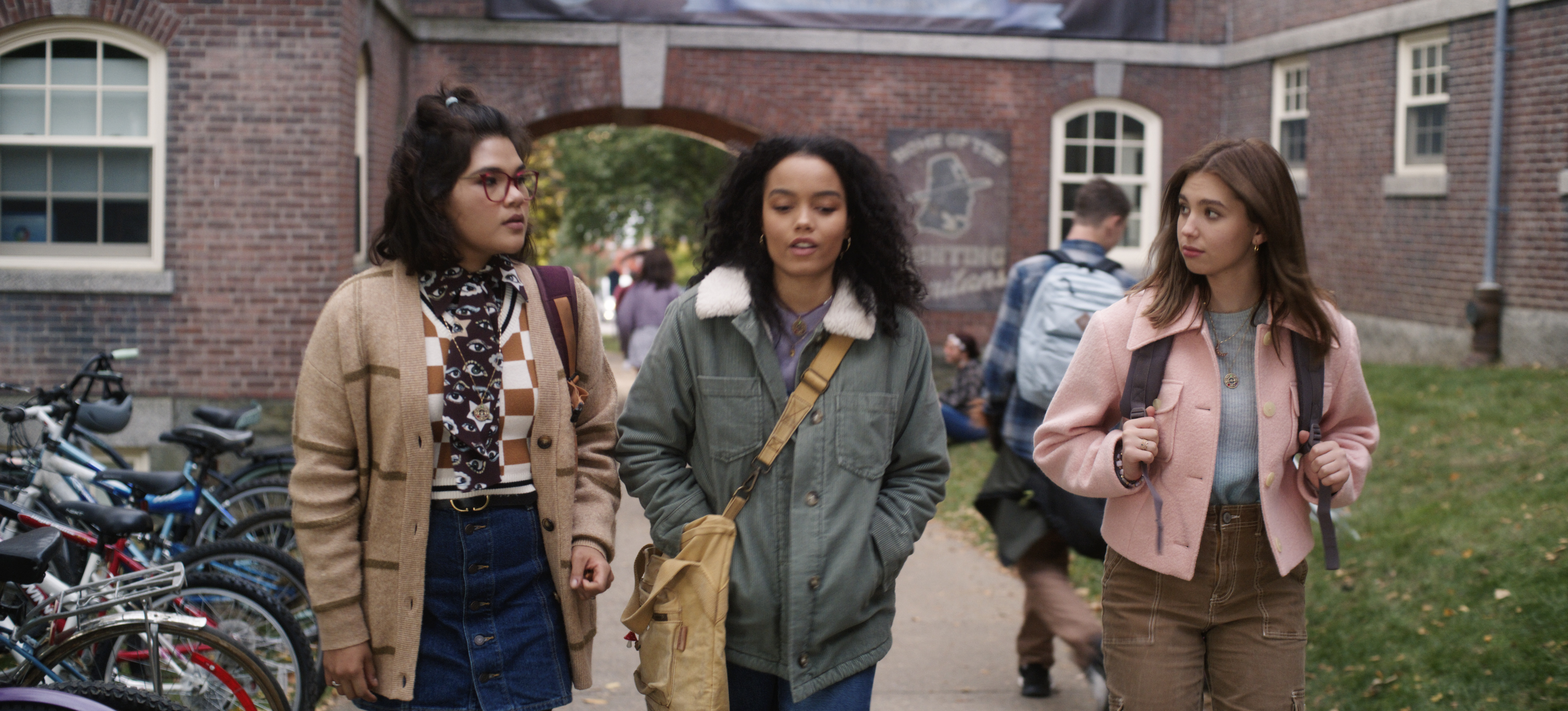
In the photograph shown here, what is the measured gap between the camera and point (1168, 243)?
328cm

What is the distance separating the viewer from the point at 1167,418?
3.09m

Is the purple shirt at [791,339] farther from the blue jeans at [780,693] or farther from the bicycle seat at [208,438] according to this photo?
the bicycle seat at [208,438]

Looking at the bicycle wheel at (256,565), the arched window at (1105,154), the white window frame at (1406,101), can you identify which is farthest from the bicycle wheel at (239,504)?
the white window frame at (1406,101)

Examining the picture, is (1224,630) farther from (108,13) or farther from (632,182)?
(632,182)

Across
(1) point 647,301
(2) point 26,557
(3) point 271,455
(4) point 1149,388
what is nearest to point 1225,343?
(4) point 1149,388

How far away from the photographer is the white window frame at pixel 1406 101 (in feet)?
44.2

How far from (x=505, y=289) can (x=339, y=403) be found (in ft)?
1.41

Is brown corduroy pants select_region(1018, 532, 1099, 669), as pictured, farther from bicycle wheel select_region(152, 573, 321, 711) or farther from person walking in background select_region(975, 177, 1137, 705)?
bicycle wheel select_region(152, 573, 321, 711)

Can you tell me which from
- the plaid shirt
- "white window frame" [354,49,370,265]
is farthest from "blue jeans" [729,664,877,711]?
"white window frame" [354,49,370,265]

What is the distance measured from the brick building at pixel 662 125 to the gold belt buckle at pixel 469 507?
787cm

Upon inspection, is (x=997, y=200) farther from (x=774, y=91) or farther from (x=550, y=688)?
(x=550, y=688)

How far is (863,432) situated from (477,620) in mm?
892

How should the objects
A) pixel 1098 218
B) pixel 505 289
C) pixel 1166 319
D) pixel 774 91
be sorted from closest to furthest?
1. pixel 505 289
2. pixel 1166 319
3. pixel 1098 218
4. pixel 774 91

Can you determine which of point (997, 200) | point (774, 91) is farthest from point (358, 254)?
point (997, 200)
